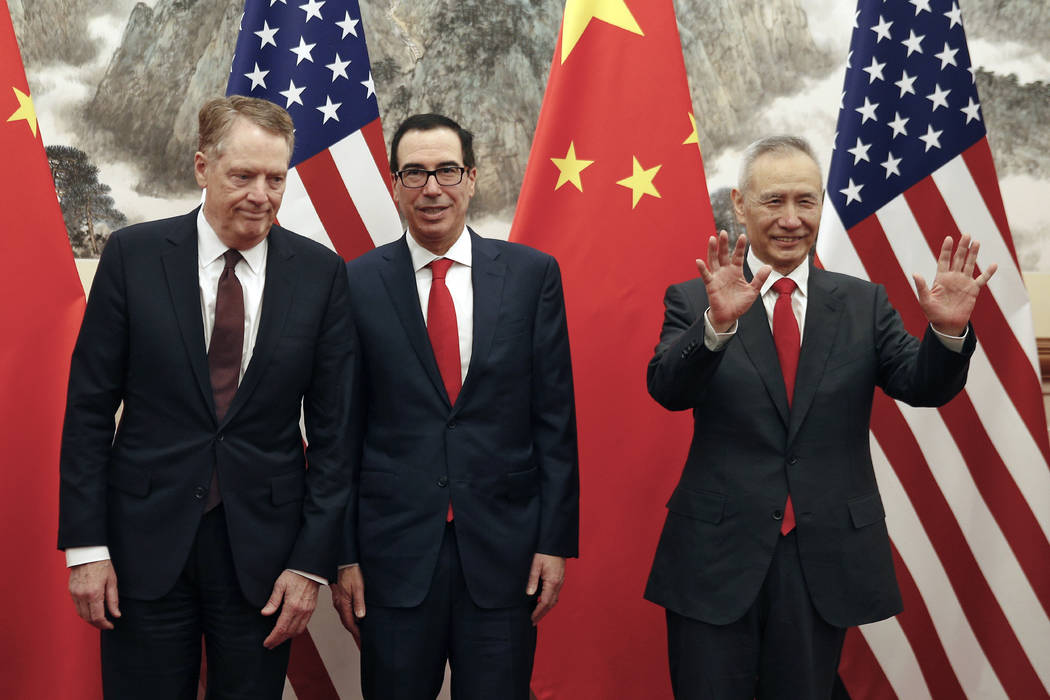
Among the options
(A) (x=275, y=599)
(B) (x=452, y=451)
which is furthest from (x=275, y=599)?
(B) (x=452, y=451)

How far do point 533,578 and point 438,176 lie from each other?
0.99 meters

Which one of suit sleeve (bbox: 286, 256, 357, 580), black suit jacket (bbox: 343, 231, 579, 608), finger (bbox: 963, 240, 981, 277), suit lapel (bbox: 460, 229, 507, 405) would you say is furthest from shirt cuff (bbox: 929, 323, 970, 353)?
suit sleeve (bbox: 286, 256, 357, 580)

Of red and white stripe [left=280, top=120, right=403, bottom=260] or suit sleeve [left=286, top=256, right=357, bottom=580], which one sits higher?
red and white stripe [left=280, top=120, right=403, bottom=260]

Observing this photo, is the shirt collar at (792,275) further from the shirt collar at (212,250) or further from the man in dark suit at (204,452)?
the shirt collar at (212,250)

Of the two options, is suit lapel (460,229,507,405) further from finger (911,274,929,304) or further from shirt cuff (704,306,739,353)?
finger (911,274,929,304)

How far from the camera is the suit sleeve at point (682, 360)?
1934 mm

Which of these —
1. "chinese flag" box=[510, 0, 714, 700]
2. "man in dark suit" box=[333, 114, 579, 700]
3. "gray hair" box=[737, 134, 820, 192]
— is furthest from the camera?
"chinese flag" box=[510, 0, 714, 700]

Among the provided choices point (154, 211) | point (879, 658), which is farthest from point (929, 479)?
point (154, 211)

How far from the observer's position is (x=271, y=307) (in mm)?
2014

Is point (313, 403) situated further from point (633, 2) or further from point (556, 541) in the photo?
point (633, 2)

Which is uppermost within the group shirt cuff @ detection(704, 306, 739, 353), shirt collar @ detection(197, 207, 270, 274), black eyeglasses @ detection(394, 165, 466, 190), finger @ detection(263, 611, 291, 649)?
black eyeglasses @ detection(394, 165, 466, 190)

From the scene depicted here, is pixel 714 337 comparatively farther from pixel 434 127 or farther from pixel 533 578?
pixel 434 127

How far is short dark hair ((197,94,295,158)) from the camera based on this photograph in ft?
6.53

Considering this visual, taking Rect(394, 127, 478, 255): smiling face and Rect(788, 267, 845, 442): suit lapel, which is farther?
Rect(394, 127, 478, 255): smiling face
